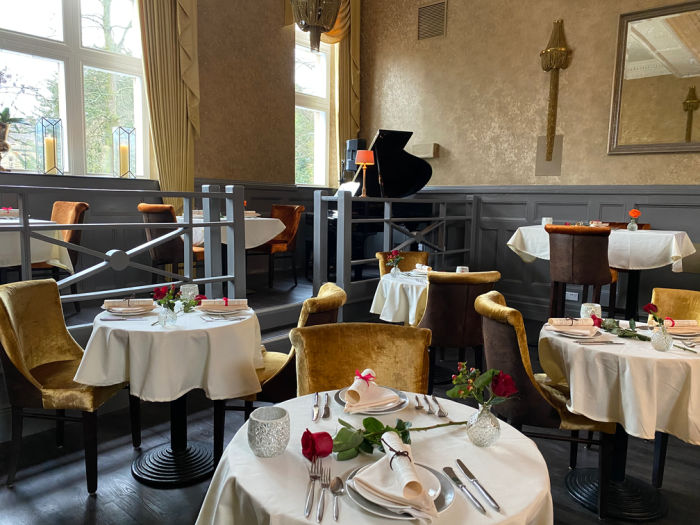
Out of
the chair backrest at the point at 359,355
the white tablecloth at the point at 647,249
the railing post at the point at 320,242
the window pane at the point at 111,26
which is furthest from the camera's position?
the window pane at the point at 111,26

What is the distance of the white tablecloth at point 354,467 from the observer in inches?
39.2

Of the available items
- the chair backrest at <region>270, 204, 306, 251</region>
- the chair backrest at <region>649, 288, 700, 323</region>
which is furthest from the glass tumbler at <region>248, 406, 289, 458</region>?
the chair backrest at <region>270, 204, 306, 251</region>

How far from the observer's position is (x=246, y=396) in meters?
2.56

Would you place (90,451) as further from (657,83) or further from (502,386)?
(657,83)

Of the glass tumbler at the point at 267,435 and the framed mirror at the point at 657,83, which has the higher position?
the framed mirror at the point at 657,83

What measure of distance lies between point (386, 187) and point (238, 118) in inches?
82.6

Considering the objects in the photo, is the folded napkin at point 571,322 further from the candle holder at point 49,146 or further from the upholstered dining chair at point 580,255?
the candle holder at point 49,146

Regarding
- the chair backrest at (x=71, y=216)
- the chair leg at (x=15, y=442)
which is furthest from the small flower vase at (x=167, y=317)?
the chair backrest at (x=71, y=216)

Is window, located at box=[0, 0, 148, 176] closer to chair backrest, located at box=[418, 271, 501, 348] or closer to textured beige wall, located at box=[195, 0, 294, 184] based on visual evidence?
textured beige wall, located at box=[195, 0, 294, 184]

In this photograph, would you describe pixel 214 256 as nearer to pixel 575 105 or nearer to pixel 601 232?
pixel 601 232

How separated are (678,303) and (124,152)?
5018mm

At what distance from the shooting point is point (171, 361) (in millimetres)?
2361

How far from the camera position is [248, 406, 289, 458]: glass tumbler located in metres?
1.19

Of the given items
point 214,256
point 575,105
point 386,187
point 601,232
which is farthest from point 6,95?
point 575,105
